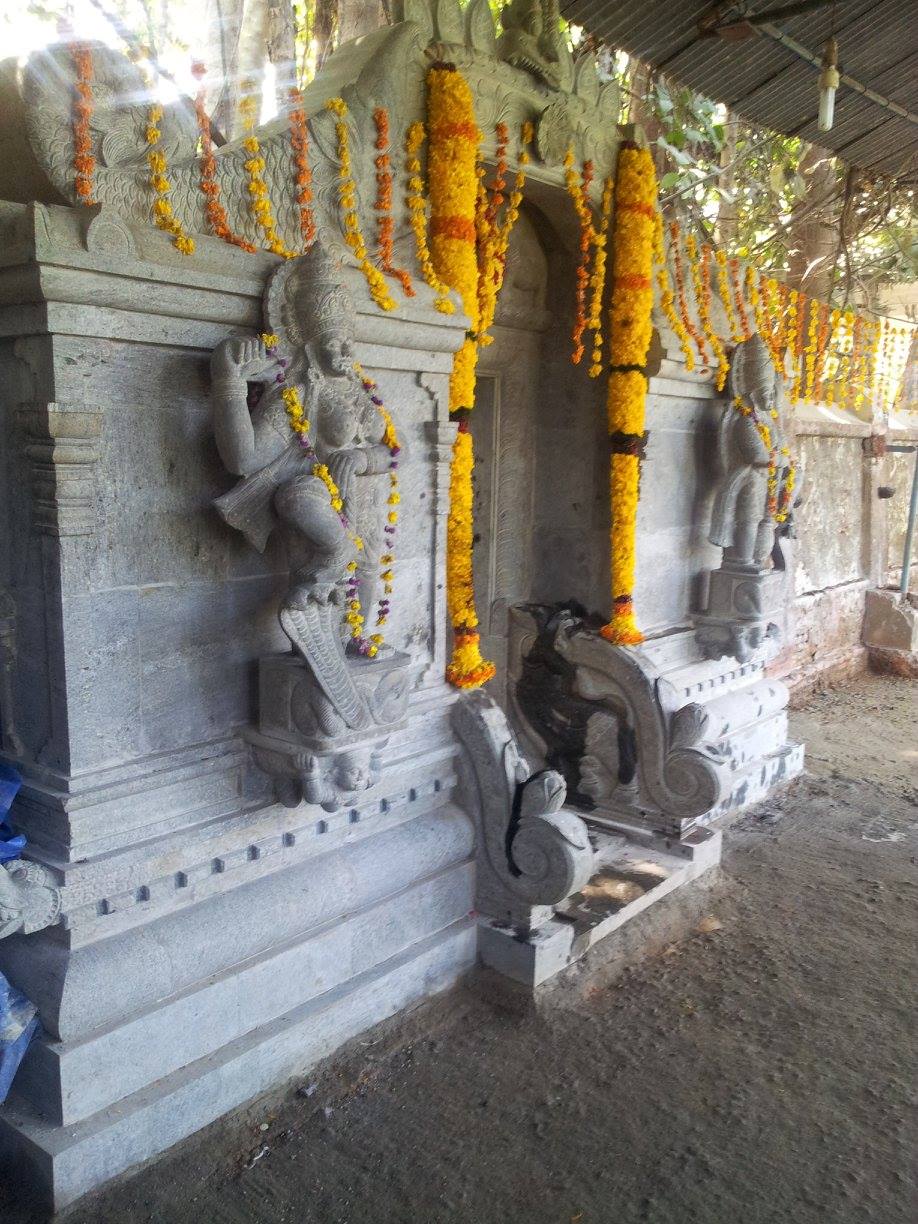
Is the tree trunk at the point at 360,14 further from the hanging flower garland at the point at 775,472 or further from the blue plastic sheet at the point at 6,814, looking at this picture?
the blue plastic sheet at the point at 6,814

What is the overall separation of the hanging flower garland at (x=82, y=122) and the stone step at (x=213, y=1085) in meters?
2.99

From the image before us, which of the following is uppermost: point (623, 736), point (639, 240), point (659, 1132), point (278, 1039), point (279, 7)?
point (279, 7)

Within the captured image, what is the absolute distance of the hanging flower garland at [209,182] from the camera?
350cm

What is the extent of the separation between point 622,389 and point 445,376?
1524 mm

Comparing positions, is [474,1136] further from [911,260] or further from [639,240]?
[911,260]

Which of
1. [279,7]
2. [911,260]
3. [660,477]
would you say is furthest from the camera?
[911,260]

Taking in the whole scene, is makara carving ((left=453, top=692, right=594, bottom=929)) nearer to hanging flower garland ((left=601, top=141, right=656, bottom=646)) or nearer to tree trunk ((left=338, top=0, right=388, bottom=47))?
hanging flower garland ((left=601, top=141, right=656, bottom=646))

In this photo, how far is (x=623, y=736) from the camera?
18.7 feet

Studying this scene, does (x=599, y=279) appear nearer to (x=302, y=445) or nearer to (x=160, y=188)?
(x=302, y=445)

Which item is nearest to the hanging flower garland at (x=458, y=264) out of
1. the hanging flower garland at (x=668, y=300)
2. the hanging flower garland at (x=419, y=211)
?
the hanging flower garland at (x=419, y=211)

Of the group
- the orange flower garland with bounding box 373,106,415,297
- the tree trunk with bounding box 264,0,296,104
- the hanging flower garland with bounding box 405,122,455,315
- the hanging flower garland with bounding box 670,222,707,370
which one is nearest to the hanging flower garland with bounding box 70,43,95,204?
the orange flower garland with bounding box 373,106,415,297

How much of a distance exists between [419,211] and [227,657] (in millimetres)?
2108

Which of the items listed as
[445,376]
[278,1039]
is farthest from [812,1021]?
[445,376]

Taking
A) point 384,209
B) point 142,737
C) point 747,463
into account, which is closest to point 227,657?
point 142,737
